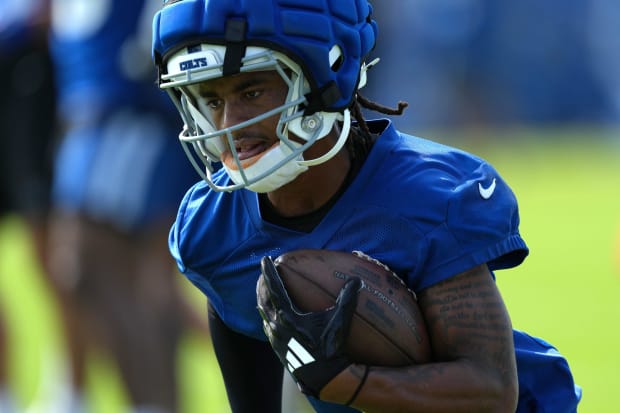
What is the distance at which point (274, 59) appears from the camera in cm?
304

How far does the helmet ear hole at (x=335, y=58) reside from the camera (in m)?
3.13

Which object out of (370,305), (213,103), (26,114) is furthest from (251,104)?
(26,114)

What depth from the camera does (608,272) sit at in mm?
9680

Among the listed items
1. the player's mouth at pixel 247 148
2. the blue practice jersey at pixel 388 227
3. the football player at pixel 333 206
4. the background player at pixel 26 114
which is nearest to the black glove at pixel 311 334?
the football player at pixel 333 206

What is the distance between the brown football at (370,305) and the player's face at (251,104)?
11.9 inches

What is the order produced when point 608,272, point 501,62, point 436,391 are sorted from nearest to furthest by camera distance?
1. point 436,391
2. point 608,272
3. point 501,62

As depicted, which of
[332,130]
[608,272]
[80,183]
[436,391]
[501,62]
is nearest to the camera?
[436,391]

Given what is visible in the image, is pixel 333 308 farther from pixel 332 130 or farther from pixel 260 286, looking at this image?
pixel 332 130

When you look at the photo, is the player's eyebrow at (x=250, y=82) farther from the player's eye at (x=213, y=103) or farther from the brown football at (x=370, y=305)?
the brown football at (x=370, y=305)

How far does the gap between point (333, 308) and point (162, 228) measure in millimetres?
3066

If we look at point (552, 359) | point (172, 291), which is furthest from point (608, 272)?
point (552, 359)

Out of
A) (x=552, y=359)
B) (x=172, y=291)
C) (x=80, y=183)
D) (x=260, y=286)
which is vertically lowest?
(x=172, y=291)

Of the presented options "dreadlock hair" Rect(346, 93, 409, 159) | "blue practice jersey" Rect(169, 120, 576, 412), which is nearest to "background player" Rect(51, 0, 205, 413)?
"blue practice jersey" Rect(169, 120, 576, 412)

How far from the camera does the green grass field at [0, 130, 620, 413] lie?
255 inches
